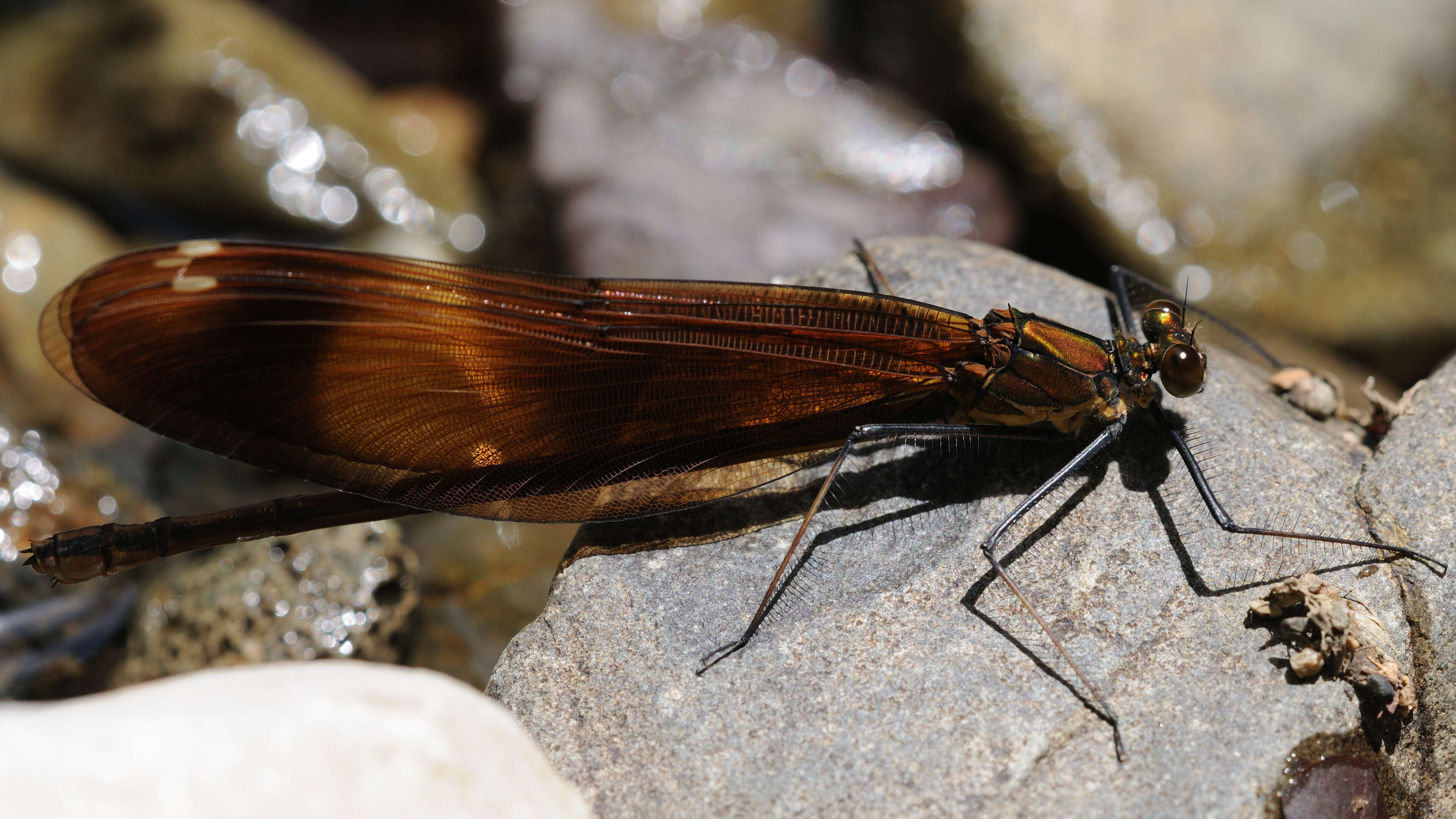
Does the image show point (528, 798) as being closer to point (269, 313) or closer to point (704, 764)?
point (704, 764)

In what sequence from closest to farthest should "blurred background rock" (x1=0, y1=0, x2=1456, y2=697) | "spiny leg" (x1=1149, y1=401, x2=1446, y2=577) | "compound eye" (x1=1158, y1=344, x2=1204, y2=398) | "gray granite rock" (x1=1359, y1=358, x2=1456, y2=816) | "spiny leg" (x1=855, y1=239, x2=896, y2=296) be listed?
"gray granite rock" (x1=1359, y1=358, x2=1456, y2=816) → "spiny leg" (x1=1149, y1=401, x2=1446, y2=577) → "compound eye" (x1=1158, y1=344, x2=1204, y2=398) → "spiny leg" (x1=855, y1=239, x2=896, y2=296) → "blurred background rock" (x1=0, y1=0, x2=1456, y2=697)

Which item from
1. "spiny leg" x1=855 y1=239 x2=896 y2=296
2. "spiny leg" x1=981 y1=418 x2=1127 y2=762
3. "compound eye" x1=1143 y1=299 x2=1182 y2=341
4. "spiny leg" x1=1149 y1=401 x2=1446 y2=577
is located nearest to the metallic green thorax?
"compound eye" x1=1143 y1=299 x2=1182 y2=341

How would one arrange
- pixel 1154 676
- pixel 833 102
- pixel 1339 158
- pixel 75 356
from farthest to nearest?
pixel 833 102 → pixel 1339 158 → pixel 75 356 → pixel 1154 676

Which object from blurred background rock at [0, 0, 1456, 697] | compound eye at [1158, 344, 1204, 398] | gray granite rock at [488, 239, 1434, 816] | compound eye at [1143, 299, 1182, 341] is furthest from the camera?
blurred background rock at [0, 0, 1456, 697]

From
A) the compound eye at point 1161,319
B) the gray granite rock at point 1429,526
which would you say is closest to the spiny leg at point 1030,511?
the compound eye at point 1161,319

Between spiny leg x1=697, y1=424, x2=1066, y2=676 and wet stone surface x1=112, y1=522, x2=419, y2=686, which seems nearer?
spiny leg x1=697, y1=424, x2=1066, y2=676

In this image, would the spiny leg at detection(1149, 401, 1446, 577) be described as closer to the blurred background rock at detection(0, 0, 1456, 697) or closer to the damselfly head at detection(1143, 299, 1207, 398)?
the damselfly head at detection(1143, 299, 1207, 398)

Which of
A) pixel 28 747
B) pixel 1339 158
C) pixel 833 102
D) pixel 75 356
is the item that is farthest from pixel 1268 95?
pixel 28 747

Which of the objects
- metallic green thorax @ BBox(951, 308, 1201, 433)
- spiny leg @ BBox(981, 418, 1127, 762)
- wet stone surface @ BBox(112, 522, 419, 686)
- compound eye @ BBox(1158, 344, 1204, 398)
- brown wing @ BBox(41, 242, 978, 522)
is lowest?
wet stone surface @ BBox(112, 522, 419, 686)
